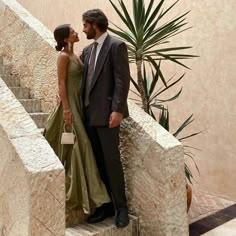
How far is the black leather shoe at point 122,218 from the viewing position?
7.89 ft

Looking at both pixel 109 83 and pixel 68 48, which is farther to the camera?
pixel 68 48

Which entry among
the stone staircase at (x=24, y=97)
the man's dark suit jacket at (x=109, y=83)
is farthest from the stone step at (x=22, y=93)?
the man's dark suit jacket at (x=109, y=83)

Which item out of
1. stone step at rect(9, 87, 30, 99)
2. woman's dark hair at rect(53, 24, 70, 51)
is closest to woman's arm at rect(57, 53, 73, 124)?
woman's dark hair at rect(53, 24, 70, 51)

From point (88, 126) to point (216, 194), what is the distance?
98.5 inches

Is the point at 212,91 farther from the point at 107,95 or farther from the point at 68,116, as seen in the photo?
the point at 68,116

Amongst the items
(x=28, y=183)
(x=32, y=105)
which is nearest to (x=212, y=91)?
(x=32, y=105)

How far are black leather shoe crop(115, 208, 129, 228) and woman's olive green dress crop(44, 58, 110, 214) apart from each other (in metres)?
0.12

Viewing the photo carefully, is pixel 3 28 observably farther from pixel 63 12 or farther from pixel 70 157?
pixel 63 12

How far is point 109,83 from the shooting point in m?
2.38

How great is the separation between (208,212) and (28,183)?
247 centimetres

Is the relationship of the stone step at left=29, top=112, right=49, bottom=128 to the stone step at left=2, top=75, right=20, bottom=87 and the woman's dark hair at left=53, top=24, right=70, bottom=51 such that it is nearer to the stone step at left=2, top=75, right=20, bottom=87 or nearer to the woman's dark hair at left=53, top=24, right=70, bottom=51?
the stone step at left=2, top=75, right=20, bottom=87

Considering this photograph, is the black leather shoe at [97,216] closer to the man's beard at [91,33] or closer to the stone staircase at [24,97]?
the stone staircase at [24,97]

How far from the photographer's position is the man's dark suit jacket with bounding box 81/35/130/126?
232 cm

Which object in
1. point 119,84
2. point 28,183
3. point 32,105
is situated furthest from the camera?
point 32,105
